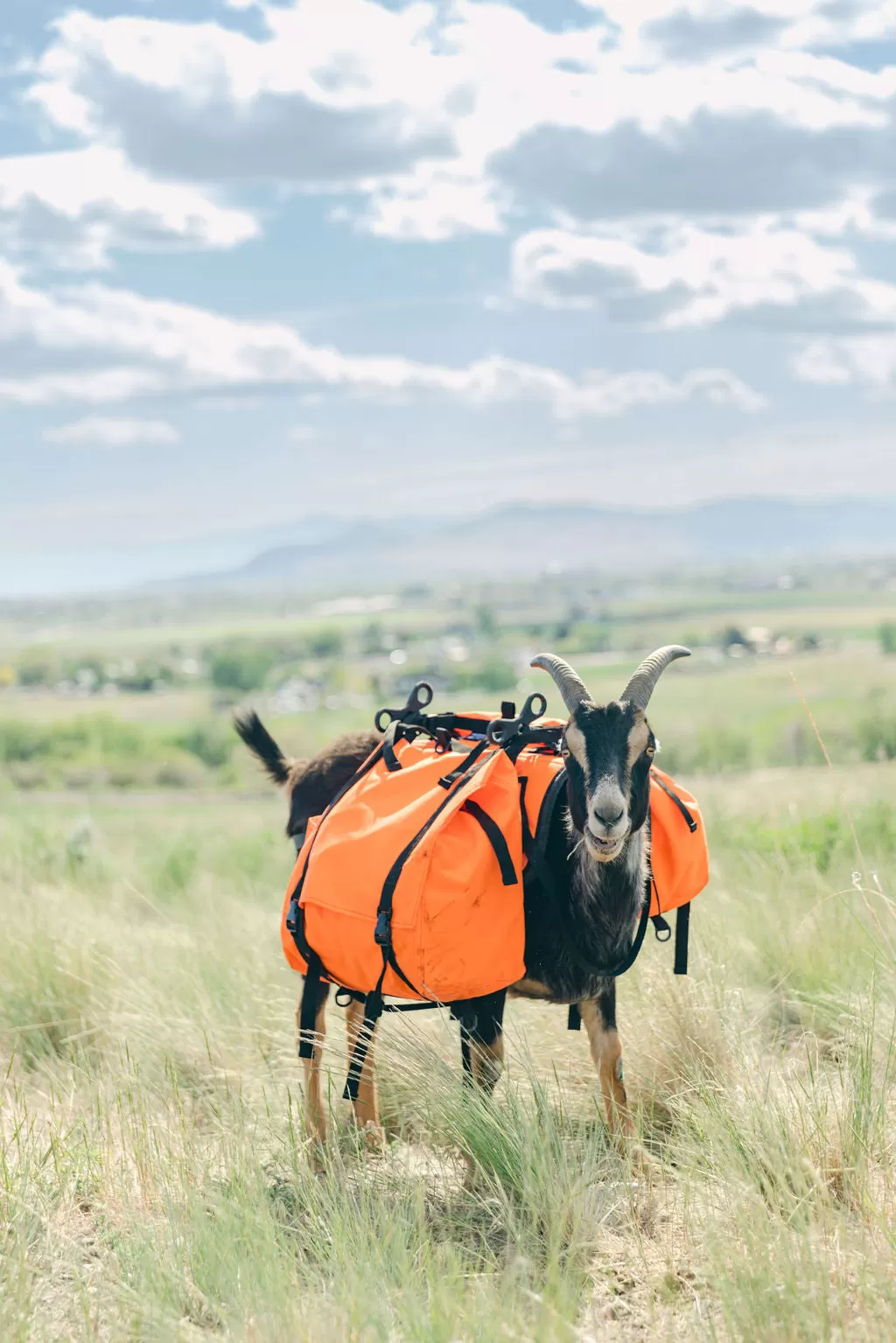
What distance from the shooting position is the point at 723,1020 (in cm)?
578

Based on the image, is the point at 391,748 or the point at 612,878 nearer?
the point at 612,878

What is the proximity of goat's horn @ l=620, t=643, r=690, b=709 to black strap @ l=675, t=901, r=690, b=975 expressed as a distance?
3.60ft

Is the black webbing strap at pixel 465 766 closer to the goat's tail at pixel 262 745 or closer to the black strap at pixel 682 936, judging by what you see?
the black strap at pixel 682 936

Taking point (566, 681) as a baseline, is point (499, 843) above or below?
below

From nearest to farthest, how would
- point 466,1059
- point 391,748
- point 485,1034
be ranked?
point 485,1034
point 466,1059
point 391,748

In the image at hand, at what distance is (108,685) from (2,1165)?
124 m

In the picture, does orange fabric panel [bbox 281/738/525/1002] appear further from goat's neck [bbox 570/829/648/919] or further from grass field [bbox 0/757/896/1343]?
grass field [bbox 0/757/896/1343]

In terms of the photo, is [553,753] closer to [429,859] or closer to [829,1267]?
[429,859]

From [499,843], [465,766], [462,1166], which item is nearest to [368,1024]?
[462,1166]

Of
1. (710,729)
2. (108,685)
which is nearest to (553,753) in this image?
(710,729)

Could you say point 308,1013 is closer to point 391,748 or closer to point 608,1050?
point 391,748

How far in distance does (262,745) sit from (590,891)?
2.36 m

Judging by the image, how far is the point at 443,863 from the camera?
4879 millimetres

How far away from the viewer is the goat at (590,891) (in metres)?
4.75
